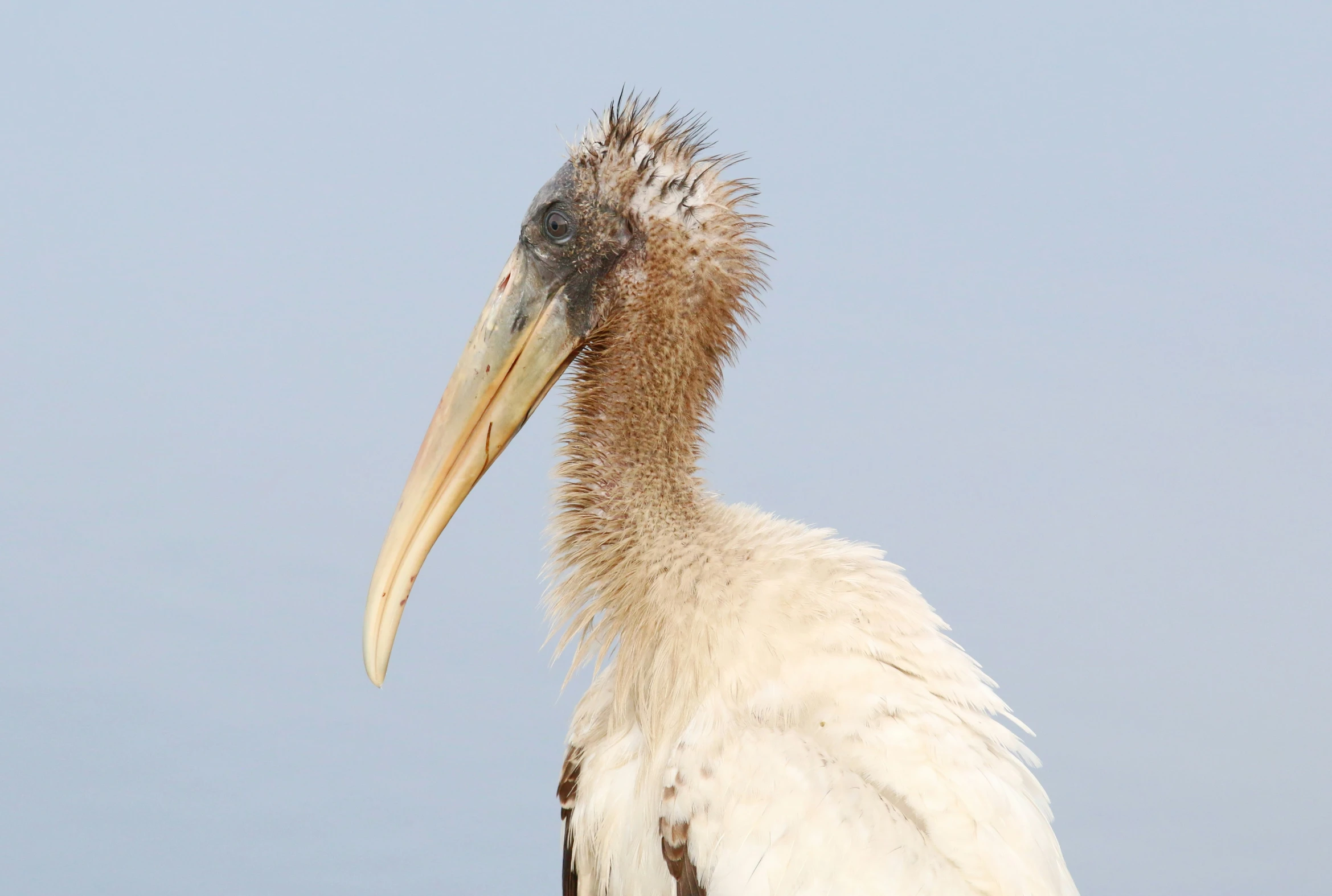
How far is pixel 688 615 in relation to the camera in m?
4.36

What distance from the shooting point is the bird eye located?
15.6 feet

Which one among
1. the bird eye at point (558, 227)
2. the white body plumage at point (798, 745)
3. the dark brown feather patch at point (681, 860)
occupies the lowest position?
the dark brown feather patch at point (681, 860)

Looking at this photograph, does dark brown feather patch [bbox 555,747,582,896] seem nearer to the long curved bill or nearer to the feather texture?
the feather texture

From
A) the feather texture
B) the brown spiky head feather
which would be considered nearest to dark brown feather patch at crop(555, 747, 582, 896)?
the feather texture

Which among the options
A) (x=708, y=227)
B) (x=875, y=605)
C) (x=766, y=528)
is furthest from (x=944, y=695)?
(x=708, y=227)

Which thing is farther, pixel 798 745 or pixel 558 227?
pixel 558 227

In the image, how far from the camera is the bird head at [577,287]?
4617 millimetres

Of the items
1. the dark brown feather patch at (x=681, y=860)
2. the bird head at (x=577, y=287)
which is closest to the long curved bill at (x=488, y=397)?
the bird head at (x=577, y=287)

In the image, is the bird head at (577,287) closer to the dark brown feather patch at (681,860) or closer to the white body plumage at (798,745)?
the white body plumage at (798,745)

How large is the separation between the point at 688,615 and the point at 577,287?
43.8 inches

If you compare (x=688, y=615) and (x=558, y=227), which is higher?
(x=558, y=227)

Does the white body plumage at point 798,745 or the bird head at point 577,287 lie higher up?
the bird head at point 577,287

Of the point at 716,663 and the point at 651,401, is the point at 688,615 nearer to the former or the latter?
the point at 716,663

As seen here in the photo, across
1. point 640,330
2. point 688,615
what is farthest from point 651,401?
point 688,615
